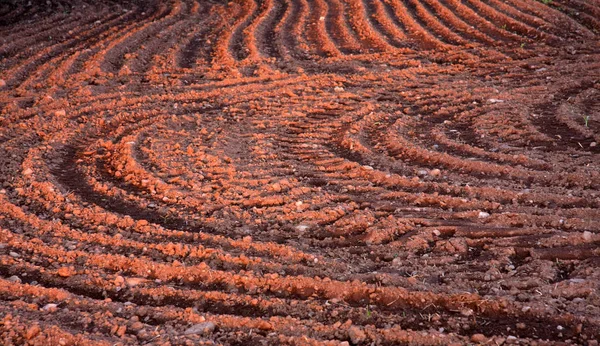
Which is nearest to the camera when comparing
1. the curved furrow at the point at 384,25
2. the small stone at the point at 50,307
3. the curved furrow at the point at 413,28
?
the small stone at the point at 50,307

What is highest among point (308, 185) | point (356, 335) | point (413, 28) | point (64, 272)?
point (413, 28)

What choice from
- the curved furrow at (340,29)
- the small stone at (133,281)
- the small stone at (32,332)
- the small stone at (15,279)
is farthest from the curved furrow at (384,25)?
the small stone at (32,332)

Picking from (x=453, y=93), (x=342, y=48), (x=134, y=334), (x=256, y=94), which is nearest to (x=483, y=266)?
(x=134, y=334)

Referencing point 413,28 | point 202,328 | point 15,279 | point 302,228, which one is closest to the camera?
point 202,328

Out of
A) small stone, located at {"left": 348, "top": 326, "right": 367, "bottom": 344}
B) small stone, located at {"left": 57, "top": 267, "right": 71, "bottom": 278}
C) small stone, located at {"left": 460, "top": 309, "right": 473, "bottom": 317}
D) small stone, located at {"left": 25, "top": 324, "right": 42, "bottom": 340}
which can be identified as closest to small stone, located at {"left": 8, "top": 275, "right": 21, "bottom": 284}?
small stone, located at {"left": 57, "top": 267, "right": 71, "bottom": 278}

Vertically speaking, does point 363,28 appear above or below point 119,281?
above

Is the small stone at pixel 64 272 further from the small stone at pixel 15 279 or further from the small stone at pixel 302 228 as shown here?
the small stone at pixel 302 228

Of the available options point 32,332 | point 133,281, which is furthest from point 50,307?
point 133,281

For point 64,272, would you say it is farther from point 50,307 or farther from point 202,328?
point 202,328
